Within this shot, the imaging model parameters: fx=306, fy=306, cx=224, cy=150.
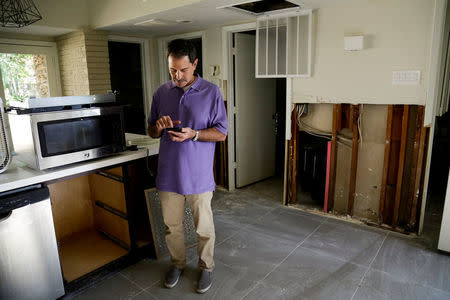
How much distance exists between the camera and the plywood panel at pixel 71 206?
2504mm

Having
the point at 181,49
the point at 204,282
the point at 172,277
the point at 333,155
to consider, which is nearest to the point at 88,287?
the point at 172,277

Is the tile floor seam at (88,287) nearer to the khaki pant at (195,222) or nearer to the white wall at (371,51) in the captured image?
the khaki pant at (195,222)

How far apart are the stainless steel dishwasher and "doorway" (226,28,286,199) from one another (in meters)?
2.52

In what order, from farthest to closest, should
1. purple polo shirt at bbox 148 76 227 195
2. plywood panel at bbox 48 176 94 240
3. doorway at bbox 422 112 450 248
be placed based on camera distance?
doorway at bbox 422 112 450 248, plywood panel at bbox 48 176 94 240, purple polo shirt at bbox 148 76 227 195

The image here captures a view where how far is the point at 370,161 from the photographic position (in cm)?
309

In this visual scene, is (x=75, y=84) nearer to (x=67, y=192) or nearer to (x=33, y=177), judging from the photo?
(x=67, y=192)

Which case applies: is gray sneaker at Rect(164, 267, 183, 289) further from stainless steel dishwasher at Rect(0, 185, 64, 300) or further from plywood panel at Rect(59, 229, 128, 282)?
stainless steel dishwasher at Rect(0, 185, 64, 300)

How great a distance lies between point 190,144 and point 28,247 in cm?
110

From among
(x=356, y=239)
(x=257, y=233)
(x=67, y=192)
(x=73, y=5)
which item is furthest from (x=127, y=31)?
(x=356, y=239)

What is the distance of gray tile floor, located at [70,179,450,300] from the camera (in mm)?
2098

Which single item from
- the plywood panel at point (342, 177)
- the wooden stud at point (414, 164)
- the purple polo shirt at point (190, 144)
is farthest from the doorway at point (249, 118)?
the purple polo shirt at point (190, 144)

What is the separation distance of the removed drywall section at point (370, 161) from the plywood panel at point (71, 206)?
8.69ft

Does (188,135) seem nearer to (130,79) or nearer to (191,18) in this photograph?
(191,18)

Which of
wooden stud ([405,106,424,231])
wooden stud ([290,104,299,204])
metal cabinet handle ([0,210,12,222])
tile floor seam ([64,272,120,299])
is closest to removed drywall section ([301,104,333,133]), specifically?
wooden stud ([290,104,299,204])
